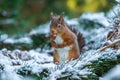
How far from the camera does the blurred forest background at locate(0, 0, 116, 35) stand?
7.32 metres

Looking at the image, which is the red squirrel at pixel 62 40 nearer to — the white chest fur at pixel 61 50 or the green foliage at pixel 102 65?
the white chest fur at pixel 61 50

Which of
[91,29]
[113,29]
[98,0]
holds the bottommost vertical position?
[113,29]

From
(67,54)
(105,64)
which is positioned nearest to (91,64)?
(105,64)

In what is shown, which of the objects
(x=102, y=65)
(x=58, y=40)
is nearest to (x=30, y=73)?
(x=102, y=65)

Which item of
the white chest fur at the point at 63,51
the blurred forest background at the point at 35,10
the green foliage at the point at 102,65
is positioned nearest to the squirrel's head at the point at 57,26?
the white chest fur at the point at 63,51

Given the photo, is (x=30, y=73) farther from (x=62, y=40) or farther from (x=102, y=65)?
(x=62, y=40)

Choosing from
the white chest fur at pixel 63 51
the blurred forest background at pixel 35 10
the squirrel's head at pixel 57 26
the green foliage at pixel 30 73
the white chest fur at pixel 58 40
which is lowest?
the green foliage at pixel 30 73

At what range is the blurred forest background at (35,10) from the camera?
7.32 metres

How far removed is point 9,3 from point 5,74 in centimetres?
561

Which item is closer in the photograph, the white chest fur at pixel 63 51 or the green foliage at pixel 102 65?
the green foliage at pixel 102 65

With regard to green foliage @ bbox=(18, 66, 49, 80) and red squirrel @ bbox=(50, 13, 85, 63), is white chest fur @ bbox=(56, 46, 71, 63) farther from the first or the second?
green foliage @ bbox=(18, 66, 49, 80)

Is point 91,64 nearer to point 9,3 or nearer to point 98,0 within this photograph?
point 9,3

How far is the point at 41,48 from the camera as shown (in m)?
3.62

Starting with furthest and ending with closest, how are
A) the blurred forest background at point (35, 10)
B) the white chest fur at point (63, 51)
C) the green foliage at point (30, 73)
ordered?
the blurred forest background at point (35, 10) < the white chest fur at point (63, 51) < the green foliage at point (30, 73)
